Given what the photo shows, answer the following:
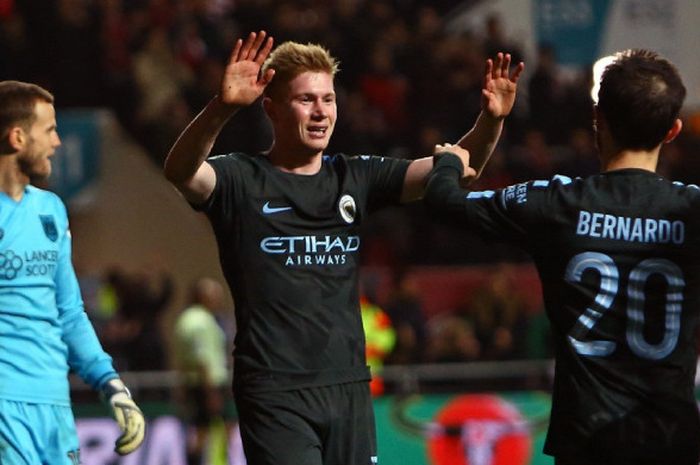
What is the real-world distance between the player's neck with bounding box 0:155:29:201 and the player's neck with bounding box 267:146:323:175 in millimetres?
998

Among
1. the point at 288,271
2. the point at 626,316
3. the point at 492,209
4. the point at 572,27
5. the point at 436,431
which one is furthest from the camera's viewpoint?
the point at 572,27

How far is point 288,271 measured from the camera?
567cm

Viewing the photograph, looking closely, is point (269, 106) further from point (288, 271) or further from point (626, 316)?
point (626, 316)

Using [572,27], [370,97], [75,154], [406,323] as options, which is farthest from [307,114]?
[572,27]

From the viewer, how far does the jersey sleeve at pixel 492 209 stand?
464 centimetres

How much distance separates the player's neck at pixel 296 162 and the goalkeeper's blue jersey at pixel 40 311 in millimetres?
908

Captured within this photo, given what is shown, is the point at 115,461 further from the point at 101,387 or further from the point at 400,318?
the point at 101,387

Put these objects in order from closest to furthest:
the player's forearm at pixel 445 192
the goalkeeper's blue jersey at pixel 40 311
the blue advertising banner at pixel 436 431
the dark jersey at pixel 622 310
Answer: the dark jersey at pixel 622 310, the player's forearm at pixel 445 192, the goalkeeper's blue jersey at pixel 40 311, the blue advertising banner at pixel 436 431

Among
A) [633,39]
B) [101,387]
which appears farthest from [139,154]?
[101,387]

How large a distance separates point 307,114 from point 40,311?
1275 millimetres

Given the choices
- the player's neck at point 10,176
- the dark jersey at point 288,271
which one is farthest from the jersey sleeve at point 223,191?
the player's neck at point 10,176

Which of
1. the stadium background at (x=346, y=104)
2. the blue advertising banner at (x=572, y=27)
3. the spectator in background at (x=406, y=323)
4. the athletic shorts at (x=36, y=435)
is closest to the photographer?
the athletic shorts at (x=36, y=435)

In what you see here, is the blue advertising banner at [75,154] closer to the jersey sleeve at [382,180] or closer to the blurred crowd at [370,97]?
the blurred crowd at [370,97]

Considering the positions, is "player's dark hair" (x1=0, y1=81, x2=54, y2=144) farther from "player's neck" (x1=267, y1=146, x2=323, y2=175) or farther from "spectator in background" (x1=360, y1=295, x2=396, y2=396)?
"spectator in background" (x1=360, y1=295, x2=396, y2=396)
